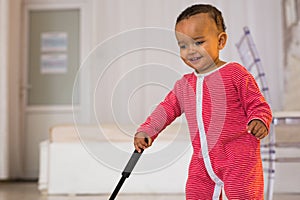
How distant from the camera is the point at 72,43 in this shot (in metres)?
4.69

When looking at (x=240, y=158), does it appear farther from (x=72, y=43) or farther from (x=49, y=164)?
(x=72, y=43)

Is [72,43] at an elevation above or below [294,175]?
above

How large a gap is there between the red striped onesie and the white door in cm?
339

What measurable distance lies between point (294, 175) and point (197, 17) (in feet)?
6.89

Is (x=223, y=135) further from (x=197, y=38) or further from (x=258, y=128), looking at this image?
(x=197, y=38)

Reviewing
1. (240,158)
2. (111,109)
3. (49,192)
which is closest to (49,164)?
(49,192)

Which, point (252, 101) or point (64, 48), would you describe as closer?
point (252, 101)

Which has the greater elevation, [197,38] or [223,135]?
[197,38]

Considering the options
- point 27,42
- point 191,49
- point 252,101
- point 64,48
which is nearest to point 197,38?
point 191,49

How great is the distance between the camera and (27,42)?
4695 millimetres

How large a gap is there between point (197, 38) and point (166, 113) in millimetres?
249

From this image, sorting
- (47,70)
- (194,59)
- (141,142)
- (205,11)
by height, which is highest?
(205,11)

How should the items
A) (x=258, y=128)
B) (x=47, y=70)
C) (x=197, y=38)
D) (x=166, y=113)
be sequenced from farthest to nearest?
(x=47, y=70), (x=166, y=113), (x=197, y=38), (x=258, y=128)

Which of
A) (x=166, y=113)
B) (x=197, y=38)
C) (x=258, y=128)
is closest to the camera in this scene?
(x=258, y=128)
